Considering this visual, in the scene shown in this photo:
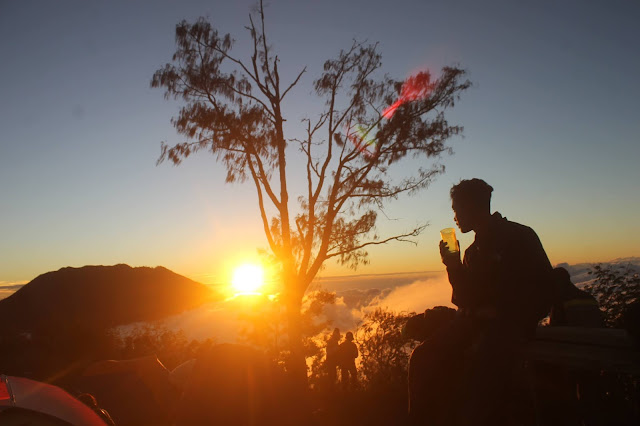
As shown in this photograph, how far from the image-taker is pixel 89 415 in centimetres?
334

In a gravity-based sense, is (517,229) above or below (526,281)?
above

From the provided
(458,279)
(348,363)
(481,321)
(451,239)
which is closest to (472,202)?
(451,239)

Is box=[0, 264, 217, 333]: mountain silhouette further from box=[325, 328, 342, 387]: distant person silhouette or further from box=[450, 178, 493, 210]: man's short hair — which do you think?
box=[450, 178, 493, 210]: man's short hair

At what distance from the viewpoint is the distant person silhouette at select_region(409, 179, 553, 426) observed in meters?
2.50

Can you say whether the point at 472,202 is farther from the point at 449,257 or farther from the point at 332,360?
the point at 332,360

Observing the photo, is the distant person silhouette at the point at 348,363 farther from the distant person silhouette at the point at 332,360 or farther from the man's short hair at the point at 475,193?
the man's short hair at the point at 475,193

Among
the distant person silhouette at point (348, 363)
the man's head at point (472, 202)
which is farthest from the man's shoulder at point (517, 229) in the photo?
the distant person silhouette at point (348, 363)

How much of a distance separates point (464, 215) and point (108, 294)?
5287cm

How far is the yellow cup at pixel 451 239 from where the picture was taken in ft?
9.89

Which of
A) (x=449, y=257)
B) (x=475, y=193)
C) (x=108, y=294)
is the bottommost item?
(x=108, y=294)

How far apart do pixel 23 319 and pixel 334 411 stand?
1742 inches

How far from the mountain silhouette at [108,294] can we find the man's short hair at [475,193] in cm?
4271

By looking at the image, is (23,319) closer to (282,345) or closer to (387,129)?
(282,345)

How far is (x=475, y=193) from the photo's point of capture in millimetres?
2867
